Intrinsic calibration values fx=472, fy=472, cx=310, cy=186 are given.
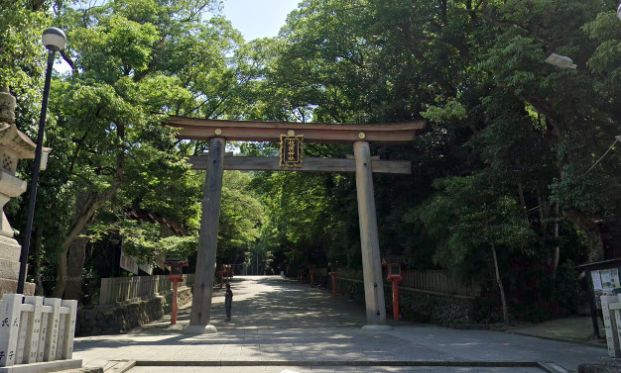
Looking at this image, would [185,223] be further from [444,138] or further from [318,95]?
Answer: [444,138]

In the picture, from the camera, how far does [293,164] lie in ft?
55.0

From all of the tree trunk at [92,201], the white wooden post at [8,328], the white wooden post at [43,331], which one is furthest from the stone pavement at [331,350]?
the white wooden post at [8,328]

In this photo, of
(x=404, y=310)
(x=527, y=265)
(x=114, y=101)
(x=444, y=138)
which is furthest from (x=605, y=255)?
(x=114, y=101)

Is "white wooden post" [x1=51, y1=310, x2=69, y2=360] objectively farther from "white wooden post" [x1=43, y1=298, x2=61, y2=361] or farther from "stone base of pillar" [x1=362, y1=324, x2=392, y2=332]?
"stone base of pillar" [x1=362, y1=324, x2=392, y2=332]

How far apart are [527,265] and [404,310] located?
673 cm

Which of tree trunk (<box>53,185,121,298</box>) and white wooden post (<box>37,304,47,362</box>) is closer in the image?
white wooden post (<box>37,304,47,362</box>)

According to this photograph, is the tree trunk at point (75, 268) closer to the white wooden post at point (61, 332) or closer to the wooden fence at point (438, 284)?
the white wooden post at point (61, 332)

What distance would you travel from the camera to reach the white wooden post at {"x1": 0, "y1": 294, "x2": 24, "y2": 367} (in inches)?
209

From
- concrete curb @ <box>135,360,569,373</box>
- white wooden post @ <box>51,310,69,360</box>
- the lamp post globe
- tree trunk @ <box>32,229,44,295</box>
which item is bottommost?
concrete curb @ <box>135,360,569,373</box>

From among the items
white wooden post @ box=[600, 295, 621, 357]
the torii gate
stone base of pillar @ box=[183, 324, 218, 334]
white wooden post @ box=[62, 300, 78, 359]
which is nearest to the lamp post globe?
white wooden post @ box=[62, 300, 78, 359]

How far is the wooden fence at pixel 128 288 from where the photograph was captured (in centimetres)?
1619

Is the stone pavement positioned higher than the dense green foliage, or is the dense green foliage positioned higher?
the dense green foliage

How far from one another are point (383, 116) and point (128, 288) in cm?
1208

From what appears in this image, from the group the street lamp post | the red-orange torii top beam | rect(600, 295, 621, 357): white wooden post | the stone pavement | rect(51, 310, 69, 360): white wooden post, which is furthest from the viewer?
the red-orange torii top beam
